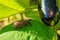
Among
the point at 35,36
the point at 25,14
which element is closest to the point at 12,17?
the point at 25,14

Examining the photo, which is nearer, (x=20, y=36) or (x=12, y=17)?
(x=20, y=36)

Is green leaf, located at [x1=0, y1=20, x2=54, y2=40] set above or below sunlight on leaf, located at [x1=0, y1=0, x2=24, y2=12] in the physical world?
below

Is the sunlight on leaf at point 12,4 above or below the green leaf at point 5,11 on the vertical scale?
above

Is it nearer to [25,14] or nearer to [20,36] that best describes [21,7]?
[25,14]

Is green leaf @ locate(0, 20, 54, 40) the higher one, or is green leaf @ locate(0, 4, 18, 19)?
green leaf @ locate(0, 4, 18, 19)

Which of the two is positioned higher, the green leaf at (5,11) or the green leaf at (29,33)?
the green leaf at (5,11)

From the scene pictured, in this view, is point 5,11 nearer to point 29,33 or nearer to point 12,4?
point 12,4

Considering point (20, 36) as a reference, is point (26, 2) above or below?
above

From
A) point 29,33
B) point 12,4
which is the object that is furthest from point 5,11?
point 29,33

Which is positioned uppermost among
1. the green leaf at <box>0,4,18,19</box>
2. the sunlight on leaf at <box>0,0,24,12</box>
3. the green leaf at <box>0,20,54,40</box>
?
the sunlight on leaf at <box>0,0,24,12</box>

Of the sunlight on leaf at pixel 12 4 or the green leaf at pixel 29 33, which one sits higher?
the sunlight on leaf at pixel 12 4

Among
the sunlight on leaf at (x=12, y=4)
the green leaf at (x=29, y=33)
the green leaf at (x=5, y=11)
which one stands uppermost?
the sunlight on leaf at (x=12, y=4)
